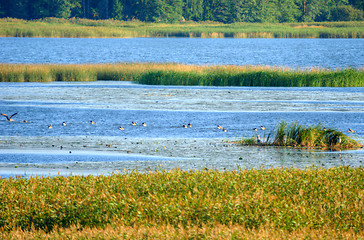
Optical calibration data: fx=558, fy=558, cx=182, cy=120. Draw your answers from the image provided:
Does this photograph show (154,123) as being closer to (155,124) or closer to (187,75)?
(155,124)

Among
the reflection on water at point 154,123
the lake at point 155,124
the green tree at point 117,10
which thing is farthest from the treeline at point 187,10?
the lake at point 155,124

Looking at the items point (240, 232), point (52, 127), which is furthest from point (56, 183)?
point (52, 127)

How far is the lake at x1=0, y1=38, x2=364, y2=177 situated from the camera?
12.9m

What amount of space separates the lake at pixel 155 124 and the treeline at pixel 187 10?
281 feet

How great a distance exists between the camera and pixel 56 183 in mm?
9133

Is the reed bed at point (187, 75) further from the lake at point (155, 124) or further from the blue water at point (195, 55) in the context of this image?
the blue water at point (195, 55)

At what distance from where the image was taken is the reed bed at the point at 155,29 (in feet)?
312

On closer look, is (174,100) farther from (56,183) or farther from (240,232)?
(240,232)

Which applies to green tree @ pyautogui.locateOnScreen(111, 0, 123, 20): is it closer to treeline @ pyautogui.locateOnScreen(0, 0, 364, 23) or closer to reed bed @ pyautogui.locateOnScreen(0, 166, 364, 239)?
treeline @ pyautogui.locateOnScreen(0, 0, 364, 23)

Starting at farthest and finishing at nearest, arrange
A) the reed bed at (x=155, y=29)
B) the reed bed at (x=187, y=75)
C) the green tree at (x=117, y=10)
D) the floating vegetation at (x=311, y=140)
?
the green tree at (x=117, y=10) < the reed bed at (x=155, y=29) < the reed bed at (x=187, y=75) < the floating vegetation at (x=311, y=140)

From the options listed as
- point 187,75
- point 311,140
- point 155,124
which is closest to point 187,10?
point 187,75

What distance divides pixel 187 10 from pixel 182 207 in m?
126

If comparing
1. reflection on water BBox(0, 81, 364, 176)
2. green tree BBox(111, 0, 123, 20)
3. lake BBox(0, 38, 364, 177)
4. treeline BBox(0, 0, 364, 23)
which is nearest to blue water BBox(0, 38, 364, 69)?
treeline BBox(0, 0, 364, 23)

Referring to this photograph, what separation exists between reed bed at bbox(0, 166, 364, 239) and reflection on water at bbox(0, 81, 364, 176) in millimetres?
2731
